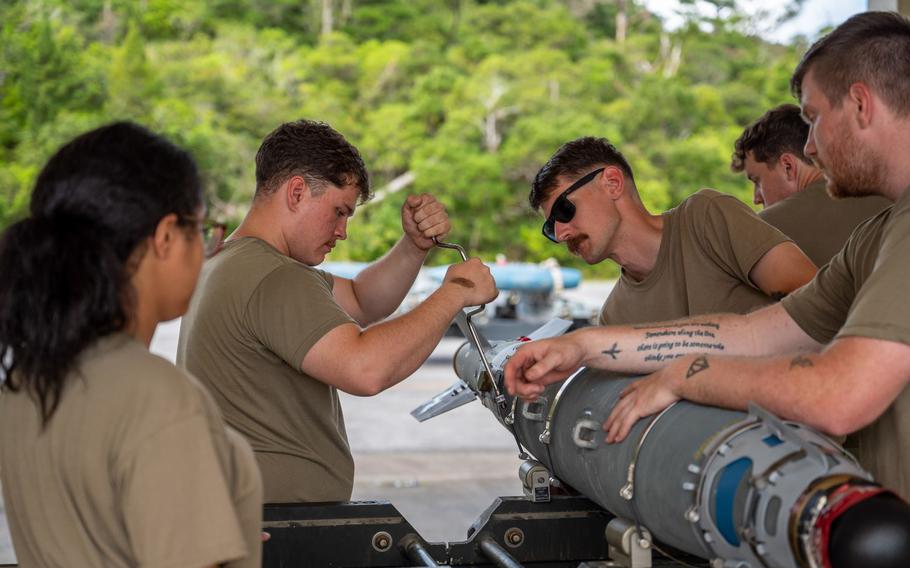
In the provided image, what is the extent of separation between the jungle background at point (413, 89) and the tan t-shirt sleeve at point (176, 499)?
21818 mm

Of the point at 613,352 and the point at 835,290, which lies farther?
the point at 613,352

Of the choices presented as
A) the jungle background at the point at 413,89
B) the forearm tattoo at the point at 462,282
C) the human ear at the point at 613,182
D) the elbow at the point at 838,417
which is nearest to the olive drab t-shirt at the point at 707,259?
the human ear at the point at 613,182

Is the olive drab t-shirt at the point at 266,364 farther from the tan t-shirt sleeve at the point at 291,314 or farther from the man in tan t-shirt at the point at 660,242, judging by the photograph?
the man in tan t-shirt at the point at 660,242

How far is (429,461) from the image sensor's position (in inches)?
380

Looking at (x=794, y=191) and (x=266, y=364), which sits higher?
(x=794, y=191)

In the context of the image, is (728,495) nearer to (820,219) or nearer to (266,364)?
(266,364)

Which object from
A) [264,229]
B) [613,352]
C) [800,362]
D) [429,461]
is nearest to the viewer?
[800,362]

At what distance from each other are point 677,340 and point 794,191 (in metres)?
1.50

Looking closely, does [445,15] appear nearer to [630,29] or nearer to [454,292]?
[630,29]

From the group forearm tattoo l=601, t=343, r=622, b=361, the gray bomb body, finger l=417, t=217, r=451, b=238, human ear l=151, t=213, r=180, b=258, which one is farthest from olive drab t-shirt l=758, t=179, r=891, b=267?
human ear l=151, t=213, r=180, b=258

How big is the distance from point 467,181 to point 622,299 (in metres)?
21.2

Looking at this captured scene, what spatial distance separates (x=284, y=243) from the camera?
2684 mm

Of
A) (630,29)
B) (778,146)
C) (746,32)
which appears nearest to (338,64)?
(630,29)

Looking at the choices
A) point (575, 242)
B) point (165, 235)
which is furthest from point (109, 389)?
point (575, 242)
